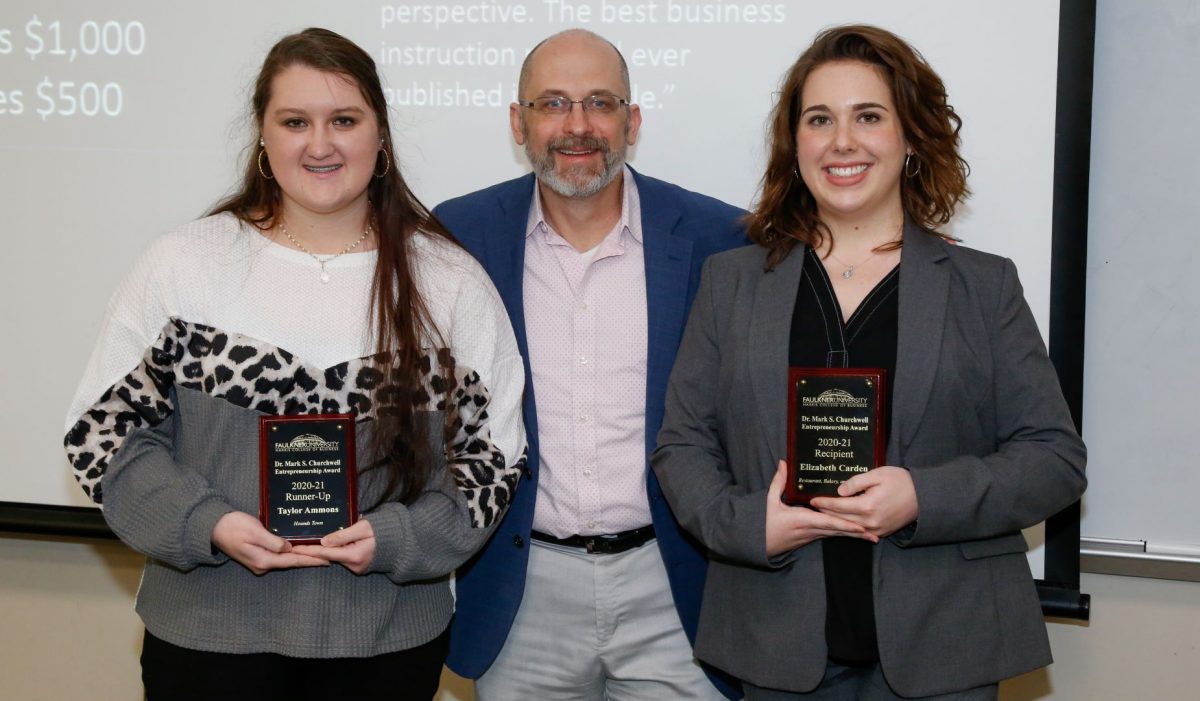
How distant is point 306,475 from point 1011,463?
121cm

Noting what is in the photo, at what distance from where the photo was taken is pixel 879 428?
5.95ft

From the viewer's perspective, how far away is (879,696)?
6.19 ft

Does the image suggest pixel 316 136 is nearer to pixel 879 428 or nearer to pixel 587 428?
pixel 587 428

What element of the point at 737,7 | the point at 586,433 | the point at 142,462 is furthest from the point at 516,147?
the point at 142,462

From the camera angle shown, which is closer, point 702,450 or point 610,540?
point 702,450

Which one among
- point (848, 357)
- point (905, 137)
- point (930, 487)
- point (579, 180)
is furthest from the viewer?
point (579, 180)

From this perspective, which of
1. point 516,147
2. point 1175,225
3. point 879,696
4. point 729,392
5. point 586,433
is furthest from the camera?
point 516,147

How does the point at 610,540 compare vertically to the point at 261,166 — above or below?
below

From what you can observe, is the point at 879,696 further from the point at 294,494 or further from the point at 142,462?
the point at 142,462

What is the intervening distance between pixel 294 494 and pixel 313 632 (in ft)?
0.85

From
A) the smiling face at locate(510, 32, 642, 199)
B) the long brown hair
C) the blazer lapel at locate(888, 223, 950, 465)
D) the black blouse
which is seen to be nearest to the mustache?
the smiling face at locate(510, 32, 642, 199)

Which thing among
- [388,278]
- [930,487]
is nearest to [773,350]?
[930,487]

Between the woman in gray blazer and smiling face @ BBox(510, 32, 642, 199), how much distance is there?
415 millimetres

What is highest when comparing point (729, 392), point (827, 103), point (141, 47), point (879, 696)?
point (141, 47)
